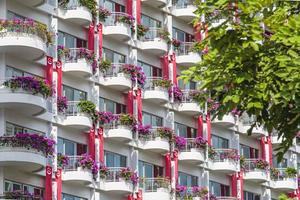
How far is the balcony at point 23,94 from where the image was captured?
5288 cm

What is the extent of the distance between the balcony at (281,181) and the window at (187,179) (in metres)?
8.00

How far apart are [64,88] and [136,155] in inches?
272

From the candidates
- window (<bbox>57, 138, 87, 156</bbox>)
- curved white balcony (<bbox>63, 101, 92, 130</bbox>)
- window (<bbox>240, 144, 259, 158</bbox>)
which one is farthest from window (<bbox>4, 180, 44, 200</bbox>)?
window (<bbox>240, 144, 259, 158</bbox>)

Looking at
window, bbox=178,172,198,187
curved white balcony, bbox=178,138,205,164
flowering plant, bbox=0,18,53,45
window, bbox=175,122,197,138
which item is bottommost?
window, bbox=178,172,198,187

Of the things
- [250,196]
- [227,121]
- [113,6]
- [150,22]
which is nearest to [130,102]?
[113,6]

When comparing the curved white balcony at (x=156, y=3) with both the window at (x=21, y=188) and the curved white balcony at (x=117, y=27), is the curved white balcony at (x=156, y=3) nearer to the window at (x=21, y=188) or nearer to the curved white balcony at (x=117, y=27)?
the curved white balcony at (x=117, y=27)

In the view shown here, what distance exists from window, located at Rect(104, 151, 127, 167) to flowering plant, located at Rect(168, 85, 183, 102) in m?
6.36

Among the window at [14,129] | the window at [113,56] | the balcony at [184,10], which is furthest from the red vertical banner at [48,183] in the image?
the balcony at [184,10]

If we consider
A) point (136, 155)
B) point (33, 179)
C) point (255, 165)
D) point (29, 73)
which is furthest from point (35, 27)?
→ point (255, 165)

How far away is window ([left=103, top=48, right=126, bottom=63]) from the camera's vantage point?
62.7 meters

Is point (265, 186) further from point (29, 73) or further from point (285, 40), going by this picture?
point (285, 40)

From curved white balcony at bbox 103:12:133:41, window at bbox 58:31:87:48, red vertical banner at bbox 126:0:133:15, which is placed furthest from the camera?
red vertical banner at bbox 126:0:133:15

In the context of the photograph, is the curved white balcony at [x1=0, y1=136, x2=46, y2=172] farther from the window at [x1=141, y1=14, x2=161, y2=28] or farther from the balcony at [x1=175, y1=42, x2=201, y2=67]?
the balcony at [x1=175, y1=42, x2=201, y2=67]

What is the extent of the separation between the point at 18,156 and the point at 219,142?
2199cm
